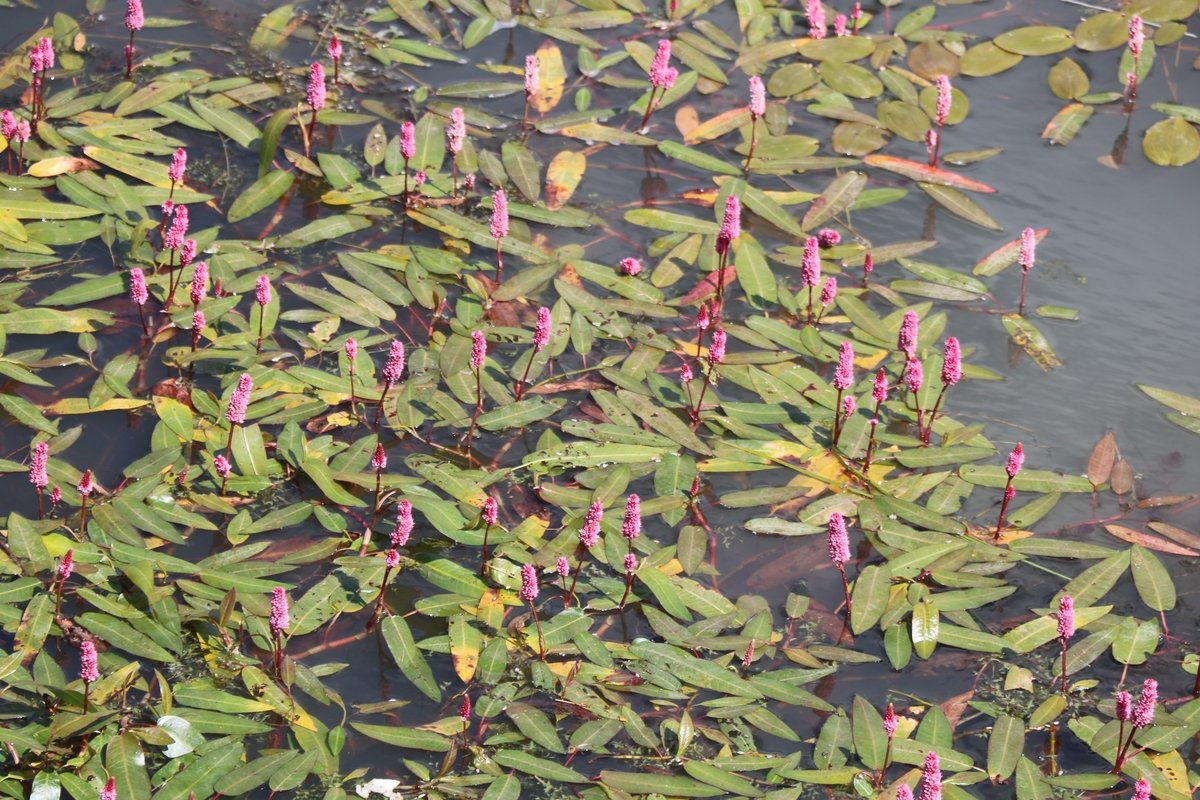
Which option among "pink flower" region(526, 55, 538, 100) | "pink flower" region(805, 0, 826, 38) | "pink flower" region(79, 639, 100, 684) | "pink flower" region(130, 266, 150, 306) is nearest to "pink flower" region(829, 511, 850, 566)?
"pink flower" region(79, 639, 100, 684)

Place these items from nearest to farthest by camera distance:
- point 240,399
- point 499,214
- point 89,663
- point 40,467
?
point 89,663
point 40,467
point 240,399
point 499,214

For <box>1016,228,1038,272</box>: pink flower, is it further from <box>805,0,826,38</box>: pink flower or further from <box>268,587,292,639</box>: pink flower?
<box>268,587,292,639</box>: pink flower

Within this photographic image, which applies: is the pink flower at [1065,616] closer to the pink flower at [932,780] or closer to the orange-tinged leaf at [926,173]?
the pink flower at [932,780]

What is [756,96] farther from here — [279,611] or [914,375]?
[279,611]

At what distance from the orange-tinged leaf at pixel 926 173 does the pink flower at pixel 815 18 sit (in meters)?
0.83

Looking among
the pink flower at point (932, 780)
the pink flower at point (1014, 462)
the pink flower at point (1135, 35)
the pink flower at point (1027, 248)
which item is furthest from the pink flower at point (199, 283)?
the pink flower at point (1135, 35)

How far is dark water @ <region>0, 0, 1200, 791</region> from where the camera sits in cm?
389

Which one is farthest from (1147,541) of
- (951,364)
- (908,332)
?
(908,332)

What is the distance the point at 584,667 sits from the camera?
11.5ft

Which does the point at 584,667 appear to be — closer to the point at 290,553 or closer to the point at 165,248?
the point at 290,553

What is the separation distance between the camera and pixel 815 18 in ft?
19.9

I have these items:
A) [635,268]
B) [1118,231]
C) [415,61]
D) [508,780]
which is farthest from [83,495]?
[1118,231]

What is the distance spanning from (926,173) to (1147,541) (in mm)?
1919

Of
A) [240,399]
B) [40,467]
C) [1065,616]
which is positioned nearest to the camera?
[1065,616]
